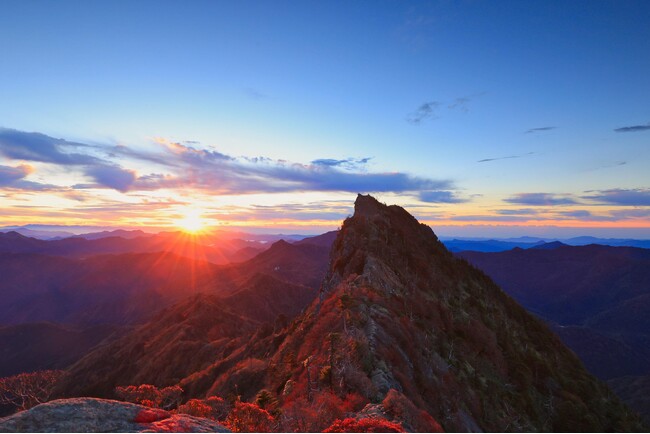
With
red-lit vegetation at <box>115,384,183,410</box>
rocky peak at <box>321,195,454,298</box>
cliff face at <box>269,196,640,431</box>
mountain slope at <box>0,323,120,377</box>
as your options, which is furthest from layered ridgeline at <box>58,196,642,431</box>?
mountain slope at <box>0,323,120,377</box>

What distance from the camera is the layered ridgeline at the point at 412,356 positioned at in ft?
67.8

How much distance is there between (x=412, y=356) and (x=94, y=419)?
2148cm

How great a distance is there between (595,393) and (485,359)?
802 inches

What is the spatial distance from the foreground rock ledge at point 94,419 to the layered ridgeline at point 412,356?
18.8 ft

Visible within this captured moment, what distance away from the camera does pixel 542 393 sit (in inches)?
1506

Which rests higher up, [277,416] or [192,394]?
[277,416]

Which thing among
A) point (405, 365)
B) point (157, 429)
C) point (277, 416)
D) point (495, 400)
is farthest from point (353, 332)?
point (157, 429)

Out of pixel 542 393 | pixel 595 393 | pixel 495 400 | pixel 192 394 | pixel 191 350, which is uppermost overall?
pixel 495 400

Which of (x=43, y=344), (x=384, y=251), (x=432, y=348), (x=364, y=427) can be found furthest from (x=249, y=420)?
(x=43, y=344)

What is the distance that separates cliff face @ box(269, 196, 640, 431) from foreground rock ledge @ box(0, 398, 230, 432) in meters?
10.7

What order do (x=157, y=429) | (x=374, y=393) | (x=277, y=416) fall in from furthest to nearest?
(x=374, y=393)
(x=277, y=416)
(x=157, y=429)

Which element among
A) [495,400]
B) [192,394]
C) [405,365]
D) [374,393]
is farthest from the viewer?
[192,394]

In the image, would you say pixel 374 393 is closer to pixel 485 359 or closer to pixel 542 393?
pixel 485 359

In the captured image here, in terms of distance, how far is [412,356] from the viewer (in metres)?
26.8
